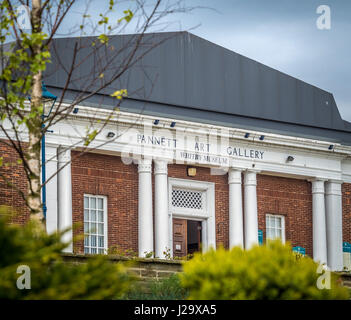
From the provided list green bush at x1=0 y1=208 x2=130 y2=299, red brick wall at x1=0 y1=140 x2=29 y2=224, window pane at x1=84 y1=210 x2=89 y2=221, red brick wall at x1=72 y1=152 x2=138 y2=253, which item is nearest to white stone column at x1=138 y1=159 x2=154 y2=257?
red brick wall at x1=72 y1=152 x2=138 y2=253

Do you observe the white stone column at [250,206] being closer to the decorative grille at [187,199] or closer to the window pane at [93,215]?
the decorative grille at [187,199]

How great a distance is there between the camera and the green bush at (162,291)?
1363cm

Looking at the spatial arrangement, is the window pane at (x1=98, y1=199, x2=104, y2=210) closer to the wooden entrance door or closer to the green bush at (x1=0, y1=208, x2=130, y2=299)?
the wooden entrance door

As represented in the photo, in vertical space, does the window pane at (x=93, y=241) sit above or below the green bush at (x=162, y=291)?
above

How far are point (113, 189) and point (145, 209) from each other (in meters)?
1.25

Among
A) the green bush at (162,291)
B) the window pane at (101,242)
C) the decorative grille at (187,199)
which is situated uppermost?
the decorative grille at (187,199)

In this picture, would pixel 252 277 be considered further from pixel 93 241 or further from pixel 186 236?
pixel 186 236

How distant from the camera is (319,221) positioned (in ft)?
104

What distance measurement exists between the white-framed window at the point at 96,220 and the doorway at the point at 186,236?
284 centimetres

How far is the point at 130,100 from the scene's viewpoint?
91.4 feet

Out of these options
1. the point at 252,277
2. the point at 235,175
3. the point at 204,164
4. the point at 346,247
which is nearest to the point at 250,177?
the point at 235,175

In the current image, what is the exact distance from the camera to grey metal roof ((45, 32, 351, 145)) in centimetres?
2795

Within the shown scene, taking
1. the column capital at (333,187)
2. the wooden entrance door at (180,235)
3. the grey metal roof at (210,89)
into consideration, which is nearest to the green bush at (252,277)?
the grey metal roof at (210,89)

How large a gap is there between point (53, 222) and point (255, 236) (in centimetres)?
784
